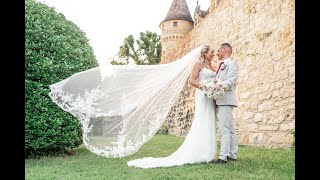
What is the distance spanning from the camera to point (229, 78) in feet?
19.2

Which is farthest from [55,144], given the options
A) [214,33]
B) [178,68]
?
[214,33]

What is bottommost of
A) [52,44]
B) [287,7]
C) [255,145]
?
[255,145]

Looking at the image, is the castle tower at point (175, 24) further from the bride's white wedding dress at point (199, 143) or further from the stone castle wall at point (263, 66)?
the bride's white wedding dress at point (199, 143)

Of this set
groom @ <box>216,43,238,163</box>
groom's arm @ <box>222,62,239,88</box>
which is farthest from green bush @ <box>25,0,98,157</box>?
groom's arm @ <box>222,62,239,88</box>

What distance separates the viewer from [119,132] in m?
5.88

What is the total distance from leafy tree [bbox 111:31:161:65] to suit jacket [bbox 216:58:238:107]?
3605 centimetres

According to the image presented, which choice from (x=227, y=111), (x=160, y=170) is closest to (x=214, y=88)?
Answer: (x=227, y=111)

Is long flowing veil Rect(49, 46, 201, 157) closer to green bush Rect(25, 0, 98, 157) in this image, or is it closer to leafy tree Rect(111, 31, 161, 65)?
green bush Rect(25, 0, 98, 157)

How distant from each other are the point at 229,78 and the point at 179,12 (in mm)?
25548

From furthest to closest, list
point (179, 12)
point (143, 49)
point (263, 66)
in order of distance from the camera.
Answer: point (143, 49) < point (179, 12) < point (263, 66)

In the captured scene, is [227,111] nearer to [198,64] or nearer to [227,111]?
[227,111]

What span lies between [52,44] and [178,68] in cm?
236
